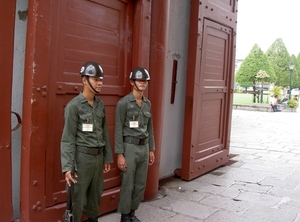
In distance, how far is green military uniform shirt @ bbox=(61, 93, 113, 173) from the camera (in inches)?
121

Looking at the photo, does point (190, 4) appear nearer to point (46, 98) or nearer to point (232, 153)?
point (46, 98)

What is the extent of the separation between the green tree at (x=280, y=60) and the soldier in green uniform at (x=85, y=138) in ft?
157

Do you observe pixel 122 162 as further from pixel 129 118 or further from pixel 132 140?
pixel 129 118

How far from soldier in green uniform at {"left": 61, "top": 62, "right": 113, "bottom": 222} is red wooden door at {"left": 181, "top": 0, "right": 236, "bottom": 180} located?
8.52ft

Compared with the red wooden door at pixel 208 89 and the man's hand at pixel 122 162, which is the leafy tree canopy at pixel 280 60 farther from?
the man's hand at pixel 122 162

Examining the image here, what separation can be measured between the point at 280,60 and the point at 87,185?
1936 inches

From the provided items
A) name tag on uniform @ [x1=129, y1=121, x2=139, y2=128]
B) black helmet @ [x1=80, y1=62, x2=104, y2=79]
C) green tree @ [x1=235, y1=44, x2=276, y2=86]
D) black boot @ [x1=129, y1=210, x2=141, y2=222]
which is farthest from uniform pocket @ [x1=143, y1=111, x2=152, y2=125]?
green tree @ [x1=235, y1=44, x2=276, y2=86]

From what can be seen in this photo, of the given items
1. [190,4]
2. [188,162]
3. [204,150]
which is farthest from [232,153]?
[190,4]

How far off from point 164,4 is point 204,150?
110 inches

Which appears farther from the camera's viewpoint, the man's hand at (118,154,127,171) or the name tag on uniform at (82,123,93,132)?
the man's hand at (118,154,127,171)

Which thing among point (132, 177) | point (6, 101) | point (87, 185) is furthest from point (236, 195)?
point (6, 101)

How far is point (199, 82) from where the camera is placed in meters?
5.77

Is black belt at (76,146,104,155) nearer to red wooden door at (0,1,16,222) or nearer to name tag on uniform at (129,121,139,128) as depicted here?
name tag on uniform at (129,121,139,128)

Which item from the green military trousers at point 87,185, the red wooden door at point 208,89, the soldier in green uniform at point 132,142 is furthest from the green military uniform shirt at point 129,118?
the red wooden door at point 208,89
